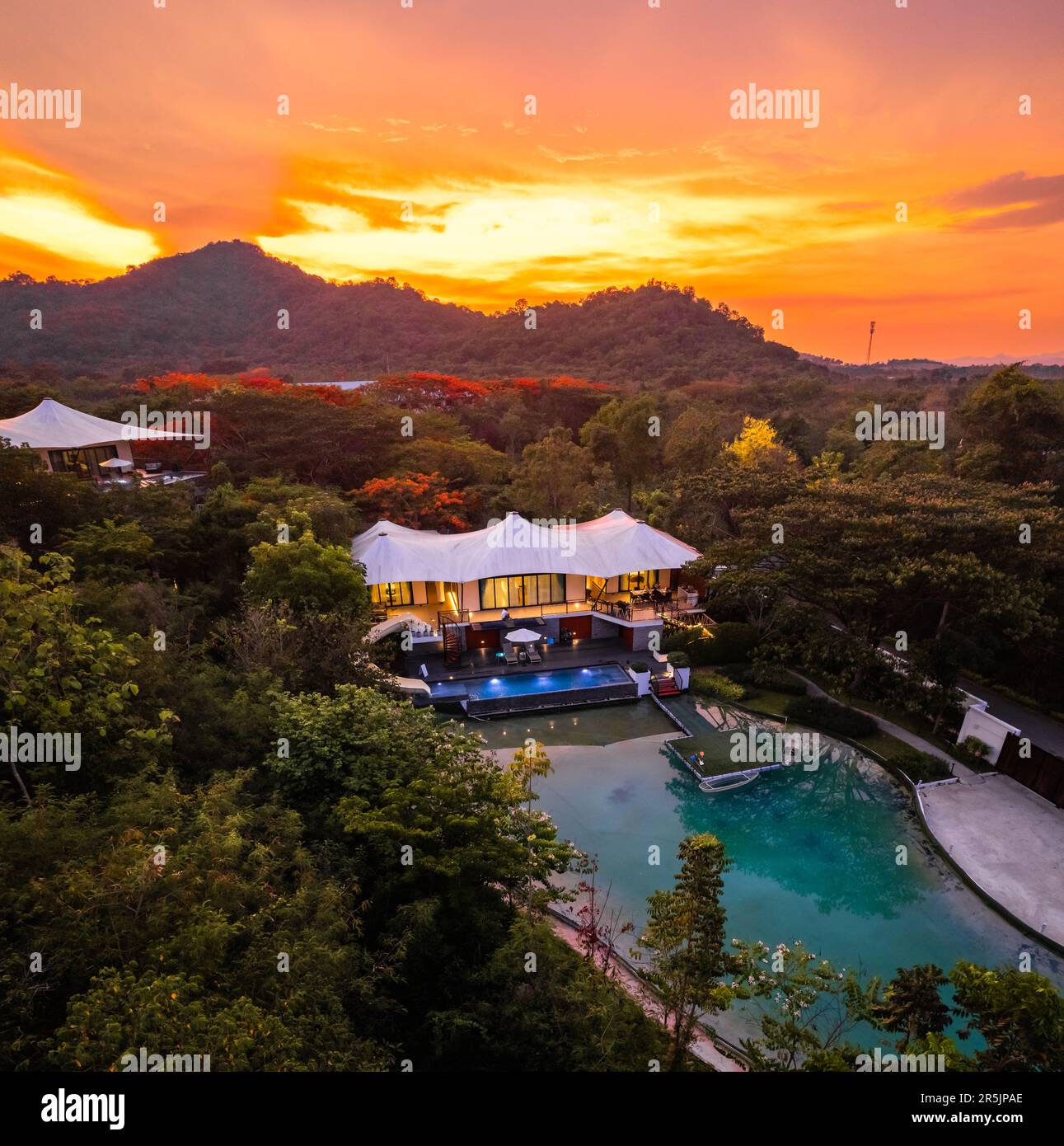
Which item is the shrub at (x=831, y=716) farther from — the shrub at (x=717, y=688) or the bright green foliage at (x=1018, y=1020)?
the bright green foliage at (x=1018, y=1020)

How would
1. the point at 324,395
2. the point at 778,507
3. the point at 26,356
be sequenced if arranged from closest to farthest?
1. the point at 778,507
2. the point at 324,395
3. the point at 26,356

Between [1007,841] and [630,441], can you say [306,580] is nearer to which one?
[1007,841]

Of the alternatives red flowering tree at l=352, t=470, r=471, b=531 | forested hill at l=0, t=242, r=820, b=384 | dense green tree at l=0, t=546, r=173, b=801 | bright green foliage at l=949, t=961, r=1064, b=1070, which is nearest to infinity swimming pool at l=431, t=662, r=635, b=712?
red flowering tree at l=352, t=470, r=471, b=531

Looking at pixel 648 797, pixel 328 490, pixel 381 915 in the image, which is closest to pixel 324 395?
pixel 328 490

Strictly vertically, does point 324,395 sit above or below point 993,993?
above
